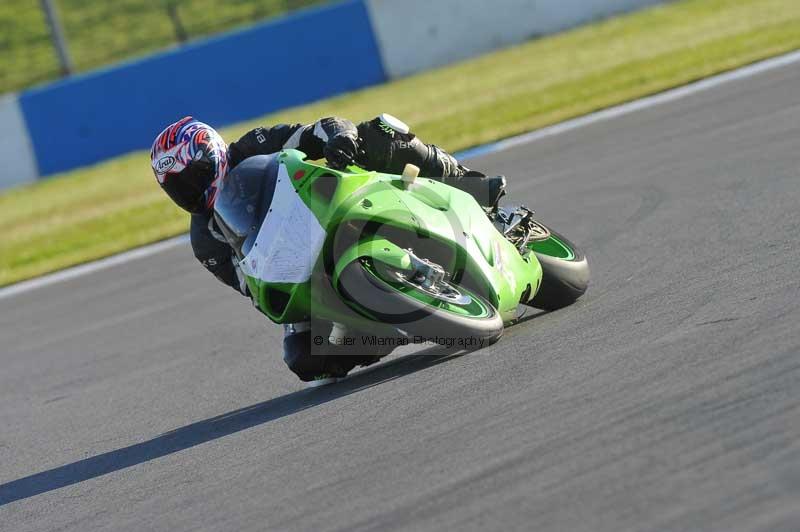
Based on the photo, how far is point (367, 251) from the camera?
5688 millimetres

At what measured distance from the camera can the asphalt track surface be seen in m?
3.98

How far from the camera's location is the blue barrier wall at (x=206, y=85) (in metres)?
21.0

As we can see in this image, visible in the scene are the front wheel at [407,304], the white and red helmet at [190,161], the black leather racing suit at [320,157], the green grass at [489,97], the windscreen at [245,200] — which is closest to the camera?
the front wheel at [407,304]

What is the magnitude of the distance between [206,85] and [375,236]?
15.9 metres

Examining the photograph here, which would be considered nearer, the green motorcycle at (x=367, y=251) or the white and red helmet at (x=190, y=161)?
the green motorcycle at (x=367, y=251)

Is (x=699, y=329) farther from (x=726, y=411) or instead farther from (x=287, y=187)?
(x=287, y=187)

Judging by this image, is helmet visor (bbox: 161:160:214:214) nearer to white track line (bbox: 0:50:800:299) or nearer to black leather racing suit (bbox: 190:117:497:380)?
black leather racing suit (bbox: 190:117:497:380)

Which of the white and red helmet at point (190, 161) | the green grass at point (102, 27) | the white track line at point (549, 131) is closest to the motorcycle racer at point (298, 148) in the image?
the white and red helmet at point (190, 161)

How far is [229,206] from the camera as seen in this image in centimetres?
606

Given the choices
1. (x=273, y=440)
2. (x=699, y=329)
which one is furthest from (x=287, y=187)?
(x=699, y=329)

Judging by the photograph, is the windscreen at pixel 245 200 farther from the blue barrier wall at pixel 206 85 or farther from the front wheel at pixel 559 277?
the blue barrier wall at pixel 206 85

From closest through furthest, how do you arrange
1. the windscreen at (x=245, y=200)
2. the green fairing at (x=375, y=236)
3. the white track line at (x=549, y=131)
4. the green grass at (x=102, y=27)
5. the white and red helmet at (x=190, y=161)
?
the green fairing at (x=375, y=236) → the windscreen at (x=245, y=200) → the white and red helmet at (x=190, y=161) → the white track line at (x=549, y=131) → the green grass at (x=102, y=27)

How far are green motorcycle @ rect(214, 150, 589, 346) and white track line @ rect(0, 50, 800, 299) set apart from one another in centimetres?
713

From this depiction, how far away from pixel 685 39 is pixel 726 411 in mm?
13979
